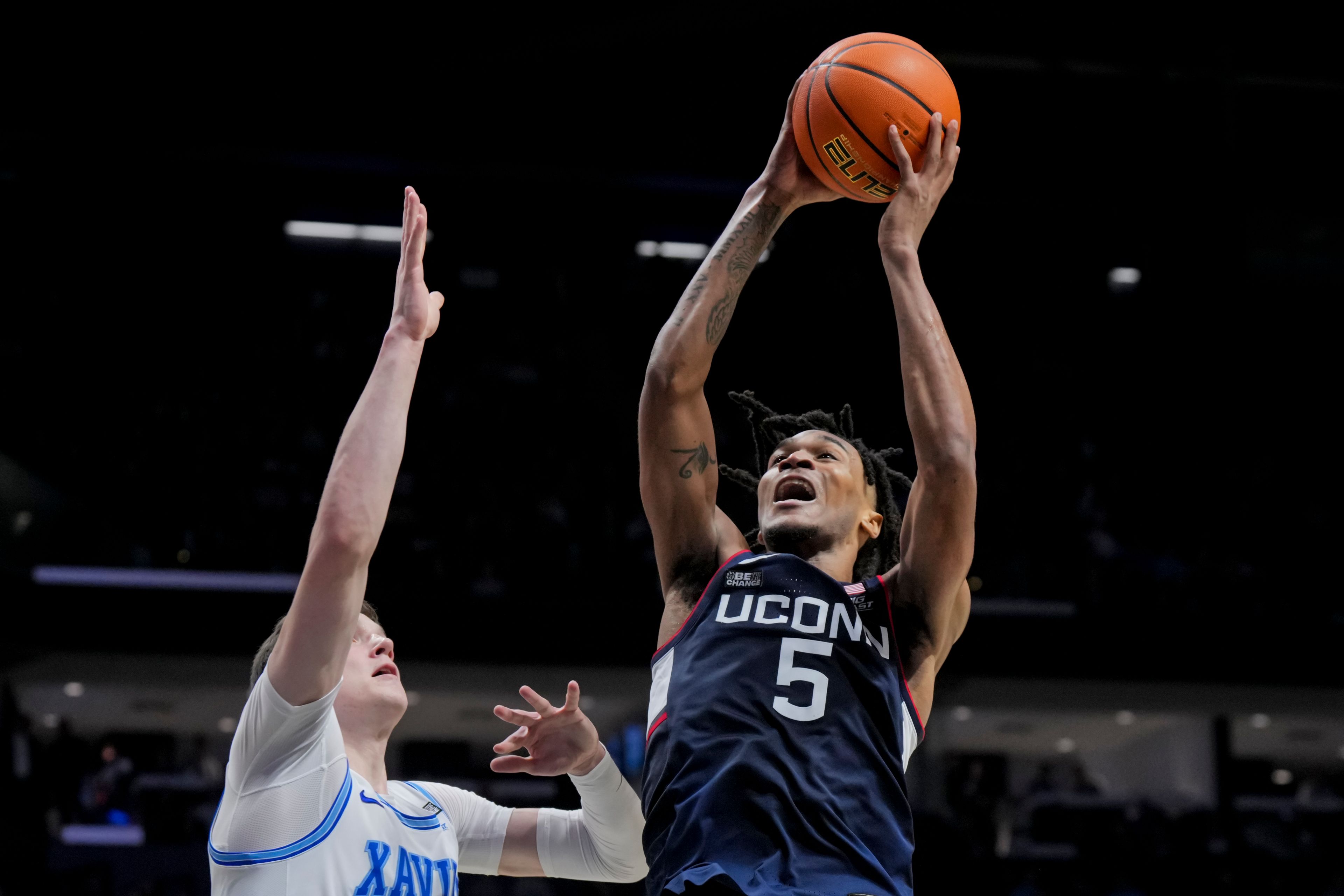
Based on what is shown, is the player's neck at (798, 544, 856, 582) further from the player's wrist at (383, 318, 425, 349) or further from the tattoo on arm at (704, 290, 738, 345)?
the player's wrist at (383, 318, 425, 349)

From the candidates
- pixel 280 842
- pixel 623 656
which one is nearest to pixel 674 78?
Answer: pixel 623 656

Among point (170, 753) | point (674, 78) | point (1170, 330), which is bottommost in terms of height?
point (170, 753)

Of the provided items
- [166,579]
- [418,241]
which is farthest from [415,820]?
[166,579]

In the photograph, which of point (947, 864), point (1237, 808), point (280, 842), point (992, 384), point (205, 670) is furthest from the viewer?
point (992, 384)

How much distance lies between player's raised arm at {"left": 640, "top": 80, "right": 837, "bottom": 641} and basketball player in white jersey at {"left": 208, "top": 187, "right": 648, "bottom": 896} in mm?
395

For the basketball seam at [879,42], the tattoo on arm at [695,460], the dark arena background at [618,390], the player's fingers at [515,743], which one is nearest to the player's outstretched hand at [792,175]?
the basketball seam at [879,42]

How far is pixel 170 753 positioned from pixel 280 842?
943 cm

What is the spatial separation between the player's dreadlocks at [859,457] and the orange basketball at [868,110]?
0.65 m

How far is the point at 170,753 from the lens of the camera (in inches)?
424

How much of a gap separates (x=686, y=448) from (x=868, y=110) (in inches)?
35.2

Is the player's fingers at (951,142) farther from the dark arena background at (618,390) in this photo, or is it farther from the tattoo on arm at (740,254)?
the dark arena background at (618,390)

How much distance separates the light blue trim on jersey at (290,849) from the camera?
2.23 meters

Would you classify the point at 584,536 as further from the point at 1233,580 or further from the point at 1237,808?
the point at 1237,808

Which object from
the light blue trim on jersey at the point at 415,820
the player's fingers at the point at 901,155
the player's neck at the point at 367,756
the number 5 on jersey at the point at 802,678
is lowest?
the light blue trim on jersey at the point at 415,820
